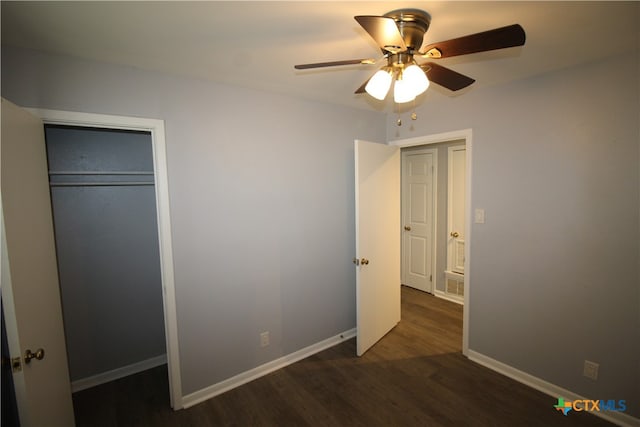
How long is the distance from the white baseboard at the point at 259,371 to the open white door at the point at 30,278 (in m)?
0.74

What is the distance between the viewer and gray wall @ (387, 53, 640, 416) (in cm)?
186

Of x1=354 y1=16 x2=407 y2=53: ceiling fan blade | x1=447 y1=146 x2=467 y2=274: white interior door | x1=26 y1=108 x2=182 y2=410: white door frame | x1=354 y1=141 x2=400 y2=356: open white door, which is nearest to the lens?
x1=354 y1=16 x2=407 y2=53: ceiling fan blade

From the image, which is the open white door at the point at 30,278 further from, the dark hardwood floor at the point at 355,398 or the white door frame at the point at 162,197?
the dark hardwood floor at the point at 355,398

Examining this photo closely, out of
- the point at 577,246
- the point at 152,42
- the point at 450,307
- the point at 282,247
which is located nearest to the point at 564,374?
the point at 577,246

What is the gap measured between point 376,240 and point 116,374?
8.38 ft

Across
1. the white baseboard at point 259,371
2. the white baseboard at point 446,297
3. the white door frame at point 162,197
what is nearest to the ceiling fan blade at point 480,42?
the white door frame at point 162,197

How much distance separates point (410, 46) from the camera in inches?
51.4

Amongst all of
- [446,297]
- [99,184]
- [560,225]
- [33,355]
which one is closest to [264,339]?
[33,355]

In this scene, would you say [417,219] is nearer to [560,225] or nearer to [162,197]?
[560,225]

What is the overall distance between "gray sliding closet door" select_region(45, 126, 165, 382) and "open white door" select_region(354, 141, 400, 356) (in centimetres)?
181

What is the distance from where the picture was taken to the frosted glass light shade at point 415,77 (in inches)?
49.1

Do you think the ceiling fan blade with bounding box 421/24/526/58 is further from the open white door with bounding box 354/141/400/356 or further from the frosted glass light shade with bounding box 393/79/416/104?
the open white door with bounding box 354/141/400/356

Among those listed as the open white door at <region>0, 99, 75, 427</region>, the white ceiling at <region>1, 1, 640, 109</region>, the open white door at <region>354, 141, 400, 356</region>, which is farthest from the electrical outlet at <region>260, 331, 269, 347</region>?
the white ceiling at <region>1, 1, 640, 109</region>

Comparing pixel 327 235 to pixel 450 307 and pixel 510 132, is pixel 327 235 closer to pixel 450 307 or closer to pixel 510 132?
pixel 510 132
